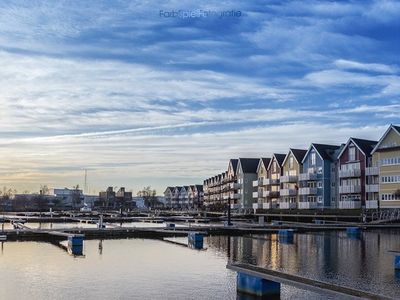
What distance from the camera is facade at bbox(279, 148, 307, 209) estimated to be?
88.2 meters

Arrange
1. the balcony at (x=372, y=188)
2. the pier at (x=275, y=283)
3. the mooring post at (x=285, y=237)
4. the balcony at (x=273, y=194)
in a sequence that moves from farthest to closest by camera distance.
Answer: the balcony at (x=273, y=194)
the balcony at (x=372, y=188)
the mooring post at (x=285, y=237)
the pier at (x=275, y=283)

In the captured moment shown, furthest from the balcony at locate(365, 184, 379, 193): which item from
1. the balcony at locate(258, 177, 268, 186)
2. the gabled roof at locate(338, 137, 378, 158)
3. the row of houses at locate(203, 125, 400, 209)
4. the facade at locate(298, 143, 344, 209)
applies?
the balcony at locate(258, 177, 268, 186)

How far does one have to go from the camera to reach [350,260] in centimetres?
2992

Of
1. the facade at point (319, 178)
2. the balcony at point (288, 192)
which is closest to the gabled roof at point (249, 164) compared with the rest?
the balcony at point (288, 192)

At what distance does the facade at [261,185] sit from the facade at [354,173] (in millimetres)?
22145

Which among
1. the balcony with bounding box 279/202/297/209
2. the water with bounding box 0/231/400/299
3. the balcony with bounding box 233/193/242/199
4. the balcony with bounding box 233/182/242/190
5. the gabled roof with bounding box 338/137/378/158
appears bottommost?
the water with bounding box 0/231/400/299

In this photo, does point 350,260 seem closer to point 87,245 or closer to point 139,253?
point 139,253

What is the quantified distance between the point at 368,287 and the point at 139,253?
16194mm

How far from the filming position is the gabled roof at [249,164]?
111 meters

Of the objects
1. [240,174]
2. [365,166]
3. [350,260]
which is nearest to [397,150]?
[365,166]

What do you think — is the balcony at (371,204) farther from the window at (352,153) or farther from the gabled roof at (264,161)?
the gabled roof at (264,161)

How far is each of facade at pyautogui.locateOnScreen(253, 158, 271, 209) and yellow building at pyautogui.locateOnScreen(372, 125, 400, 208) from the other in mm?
30980

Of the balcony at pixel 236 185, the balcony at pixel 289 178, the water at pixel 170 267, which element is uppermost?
the balcony at pixel 289 178

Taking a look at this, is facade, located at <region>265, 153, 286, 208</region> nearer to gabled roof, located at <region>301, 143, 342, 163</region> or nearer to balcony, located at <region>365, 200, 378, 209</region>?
gabled roof, located at <region>301, 143, 342, 163</region>
